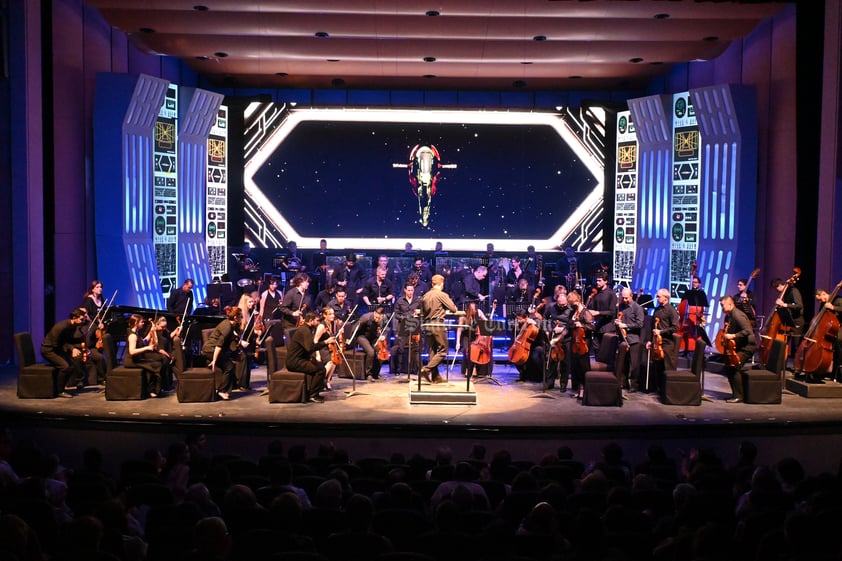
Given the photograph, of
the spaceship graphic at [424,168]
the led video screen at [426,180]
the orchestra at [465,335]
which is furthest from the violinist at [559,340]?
the spaceship graphic at [424,168]

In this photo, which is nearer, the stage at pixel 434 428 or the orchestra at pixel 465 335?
the stage at pixel 434 428

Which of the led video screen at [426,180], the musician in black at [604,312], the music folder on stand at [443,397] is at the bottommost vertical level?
the music folder on stand at [443,397]

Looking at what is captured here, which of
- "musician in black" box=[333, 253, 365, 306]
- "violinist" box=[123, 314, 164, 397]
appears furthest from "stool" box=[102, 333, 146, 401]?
"musician in black" box=[333, 253, 365, 306]

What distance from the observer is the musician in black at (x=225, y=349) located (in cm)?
1075

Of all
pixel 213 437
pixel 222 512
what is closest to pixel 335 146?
pixel 213 437

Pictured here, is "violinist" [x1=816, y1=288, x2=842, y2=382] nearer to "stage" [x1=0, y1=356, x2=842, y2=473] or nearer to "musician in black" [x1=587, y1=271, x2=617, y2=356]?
"stage" [x1=0, y1=356, x2=842, y2=473]

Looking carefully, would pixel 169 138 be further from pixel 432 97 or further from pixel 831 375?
pixel 831 375

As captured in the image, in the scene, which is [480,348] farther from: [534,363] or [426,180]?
[426,180]

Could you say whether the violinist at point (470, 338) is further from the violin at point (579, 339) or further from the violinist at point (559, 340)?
the violin at point (579, 339)

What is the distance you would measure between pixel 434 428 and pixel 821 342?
526cm

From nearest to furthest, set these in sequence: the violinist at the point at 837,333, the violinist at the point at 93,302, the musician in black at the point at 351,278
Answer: the violinist at the point at 837,333 < the violinist at the point at 93,302 < the musician in black at the point at 351,278

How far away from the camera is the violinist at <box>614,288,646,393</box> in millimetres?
11578

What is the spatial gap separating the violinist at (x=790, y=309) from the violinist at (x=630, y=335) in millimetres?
1927

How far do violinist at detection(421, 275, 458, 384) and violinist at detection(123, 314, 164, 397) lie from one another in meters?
3.46
